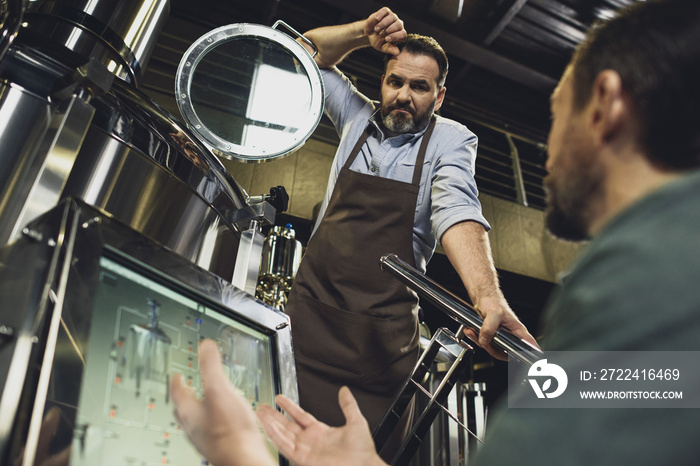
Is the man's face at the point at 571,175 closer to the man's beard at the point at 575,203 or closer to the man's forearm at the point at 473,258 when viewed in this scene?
the man's beard at the point at 575,203

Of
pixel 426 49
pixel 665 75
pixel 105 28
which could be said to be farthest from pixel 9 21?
pixel 426 49

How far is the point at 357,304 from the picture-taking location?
132cm

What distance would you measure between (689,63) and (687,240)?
26 centimetres

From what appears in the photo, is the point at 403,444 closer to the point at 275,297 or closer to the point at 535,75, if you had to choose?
the point at 275,297

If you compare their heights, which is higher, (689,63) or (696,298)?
(689,63)

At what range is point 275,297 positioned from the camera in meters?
2.38

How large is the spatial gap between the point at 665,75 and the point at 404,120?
1.16 meters

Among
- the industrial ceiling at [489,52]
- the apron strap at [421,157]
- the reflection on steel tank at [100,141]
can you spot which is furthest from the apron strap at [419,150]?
the industrial ceiling at [489,52]

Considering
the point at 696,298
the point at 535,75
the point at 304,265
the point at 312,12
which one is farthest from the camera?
the point at 535,75

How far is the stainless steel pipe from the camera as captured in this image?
100 centimetres

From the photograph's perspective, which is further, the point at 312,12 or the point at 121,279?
Result: the point at 312,12

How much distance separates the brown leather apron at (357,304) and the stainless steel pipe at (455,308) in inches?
5.2

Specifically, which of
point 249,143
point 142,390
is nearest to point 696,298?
point 142,390

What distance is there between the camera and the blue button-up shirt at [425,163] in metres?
1.40
